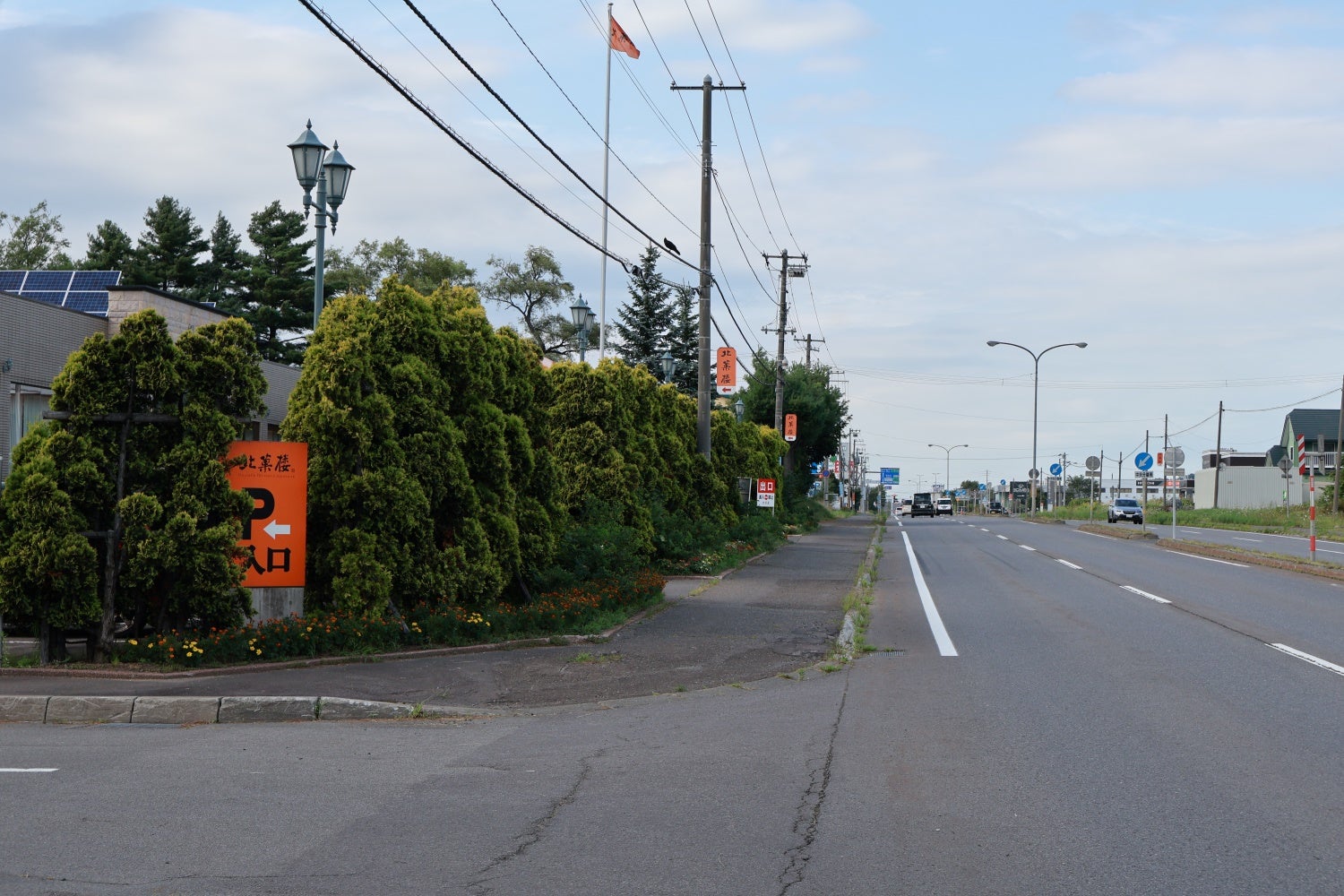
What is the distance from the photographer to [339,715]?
8992 millimetres

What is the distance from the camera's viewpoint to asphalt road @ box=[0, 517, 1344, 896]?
→ 508 centimetres

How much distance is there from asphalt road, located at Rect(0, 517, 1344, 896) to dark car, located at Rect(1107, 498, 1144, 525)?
201 feet

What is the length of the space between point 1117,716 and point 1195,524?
58784 mm

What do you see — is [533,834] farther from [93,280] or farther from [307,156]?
[93,280]

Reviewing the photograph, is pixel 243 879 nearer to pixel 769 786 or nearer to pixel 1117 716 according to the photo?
pixel 769 786

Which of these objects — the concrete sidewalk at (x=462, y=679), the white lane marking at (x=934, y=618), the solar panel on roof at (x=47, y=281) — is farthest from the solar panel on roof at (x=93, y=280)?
the white lane marking at (x=934, y=618)

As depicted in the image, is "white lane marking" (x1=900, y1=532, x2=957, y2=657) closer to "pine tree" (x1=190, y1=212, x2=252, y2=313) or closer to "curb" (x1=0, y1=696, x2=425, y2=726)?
"curb" (x1=0, y1=696, x2=425, y2=726)

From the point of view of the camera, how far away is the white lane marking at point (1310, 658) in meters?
11.0

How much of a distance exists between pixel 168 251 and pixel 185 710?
168 ft

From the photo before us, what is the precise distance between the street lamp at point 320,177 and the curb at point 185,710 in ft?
18.5

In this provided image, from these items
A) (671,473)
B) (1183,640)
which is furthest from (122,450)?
(671,473)

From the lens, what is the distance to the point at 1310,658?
11.8 metres

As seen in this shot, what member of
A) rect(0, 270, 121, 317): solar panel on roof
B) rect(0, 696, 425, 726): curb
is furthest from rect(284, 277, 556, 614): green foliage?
rect(0, 270, 121, 317): solar panel on roof

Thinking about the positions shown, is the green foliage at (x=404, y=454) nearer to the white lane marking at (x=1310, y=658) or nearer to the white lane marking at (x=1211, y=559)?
the white lane marking at (x=1310, y=658)
